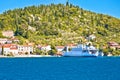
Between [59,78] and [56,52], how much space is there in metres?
135

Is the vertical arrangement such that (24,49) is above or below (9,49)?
above

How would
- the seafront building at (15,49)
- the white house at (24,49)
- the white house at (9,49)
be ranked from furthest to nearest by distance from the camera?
the white house at (24,49)
the seafront building at (15,49)
the white house at (9,49)

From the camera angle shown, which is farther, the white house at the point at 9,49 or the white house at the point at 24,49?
the white house at the point at 24,49

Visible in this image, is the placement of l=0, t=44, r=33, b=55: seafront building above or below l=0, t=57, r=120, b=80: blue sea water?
above

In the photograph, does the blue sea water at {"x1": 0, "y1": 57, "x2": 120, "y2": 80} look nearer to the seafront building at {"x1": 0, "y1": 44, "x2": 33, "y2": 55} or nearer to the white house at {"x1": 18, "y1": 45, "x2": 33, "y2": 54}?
the seafront building at {"x1": 0, "y1": 44, "x2": 33, "y2": 55}

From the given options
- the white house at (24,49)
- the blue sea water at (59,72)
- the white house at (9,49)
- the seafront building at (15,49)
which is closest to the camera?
the blue sea water at (59,72)

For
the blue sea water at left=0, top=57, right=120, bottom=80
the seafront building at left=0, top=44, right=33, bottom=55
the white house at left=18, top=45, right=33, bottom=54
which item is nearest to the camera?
the blue sea water at left=0, top=57, right=120, bottom=80

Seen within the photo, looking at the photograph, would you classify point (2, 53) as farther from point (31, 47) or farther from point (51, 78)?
point (51, 78)

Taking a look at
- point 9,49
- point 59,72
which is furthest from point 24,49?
point 59,72

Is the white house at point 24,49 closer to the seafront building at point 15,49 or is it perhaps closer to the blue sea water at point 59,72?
the seafront building at point 15,49

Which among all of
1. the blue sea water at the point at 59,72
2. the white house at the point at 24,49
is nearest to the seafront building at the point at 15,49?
the white house at the point at 24,49

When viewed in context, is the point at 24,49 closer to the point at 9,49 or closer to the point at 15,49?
the point at 15,49

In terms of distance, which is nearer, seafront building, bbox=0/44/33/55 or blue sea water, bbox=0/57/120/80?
blue sea water, bbox=0/57/120/80

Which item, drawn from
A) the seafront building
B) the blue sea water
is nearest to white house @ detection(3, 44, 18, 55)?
the seafront building
